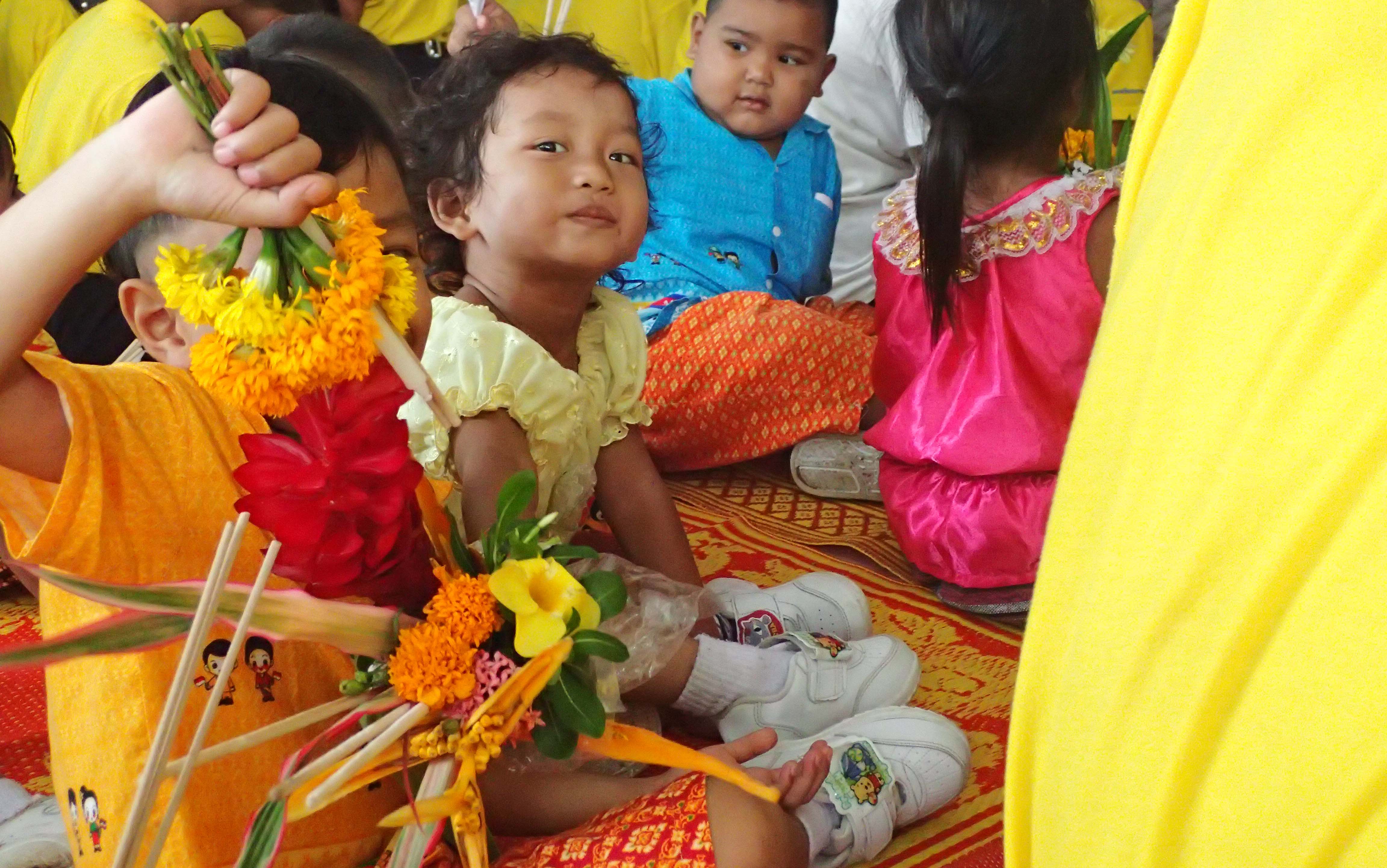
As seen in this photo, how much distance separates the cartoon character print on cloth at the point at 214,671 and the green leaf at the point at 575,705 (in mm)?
224

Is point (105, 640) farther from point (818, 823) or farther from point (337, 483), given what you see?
point (818, 823)

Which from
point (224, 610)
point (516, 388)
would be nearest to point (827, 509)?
point (516, 388)

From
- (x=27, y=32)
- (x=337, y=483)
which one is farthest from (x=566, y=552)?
(x=27, y=32)

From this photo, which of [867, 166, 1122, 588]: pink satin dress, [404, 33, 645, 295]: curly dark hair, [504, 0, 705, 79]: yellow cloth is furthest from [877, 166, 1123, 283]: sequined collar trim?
[504, 0, 705, 79]: yellow cloth

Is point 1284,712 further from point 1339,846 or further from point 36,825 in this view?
point 36,825

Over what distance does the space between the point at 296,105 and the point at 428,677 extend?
492mm

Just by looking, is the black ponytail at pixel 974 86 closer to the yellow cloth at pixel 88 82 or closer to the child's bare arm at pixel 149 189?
the child's bare arm at pixel 149 189

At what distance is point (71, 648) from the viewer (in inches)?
22.0

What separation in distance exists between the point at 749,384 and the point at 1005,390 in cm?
49

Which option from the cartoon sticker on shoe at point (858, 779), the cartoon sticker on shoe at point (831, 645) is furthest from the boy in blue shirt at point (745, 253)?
the cartoon sticker on shoe at point (858, 779)

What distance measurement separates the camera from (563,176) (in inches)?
47.2

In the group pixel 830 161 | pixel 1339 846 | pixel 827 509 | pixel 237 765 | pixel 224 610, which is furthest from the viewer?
pixel 830 161

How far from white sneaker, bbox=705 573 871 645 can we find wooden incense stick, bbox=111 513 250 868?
756 millimetres

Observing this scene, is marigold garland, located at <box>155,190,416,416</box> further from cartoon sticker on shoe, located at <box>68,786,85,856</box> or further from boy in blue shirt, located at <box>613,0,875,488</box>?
boy in blue shirt, located at <box>613,0,875,488</box>
